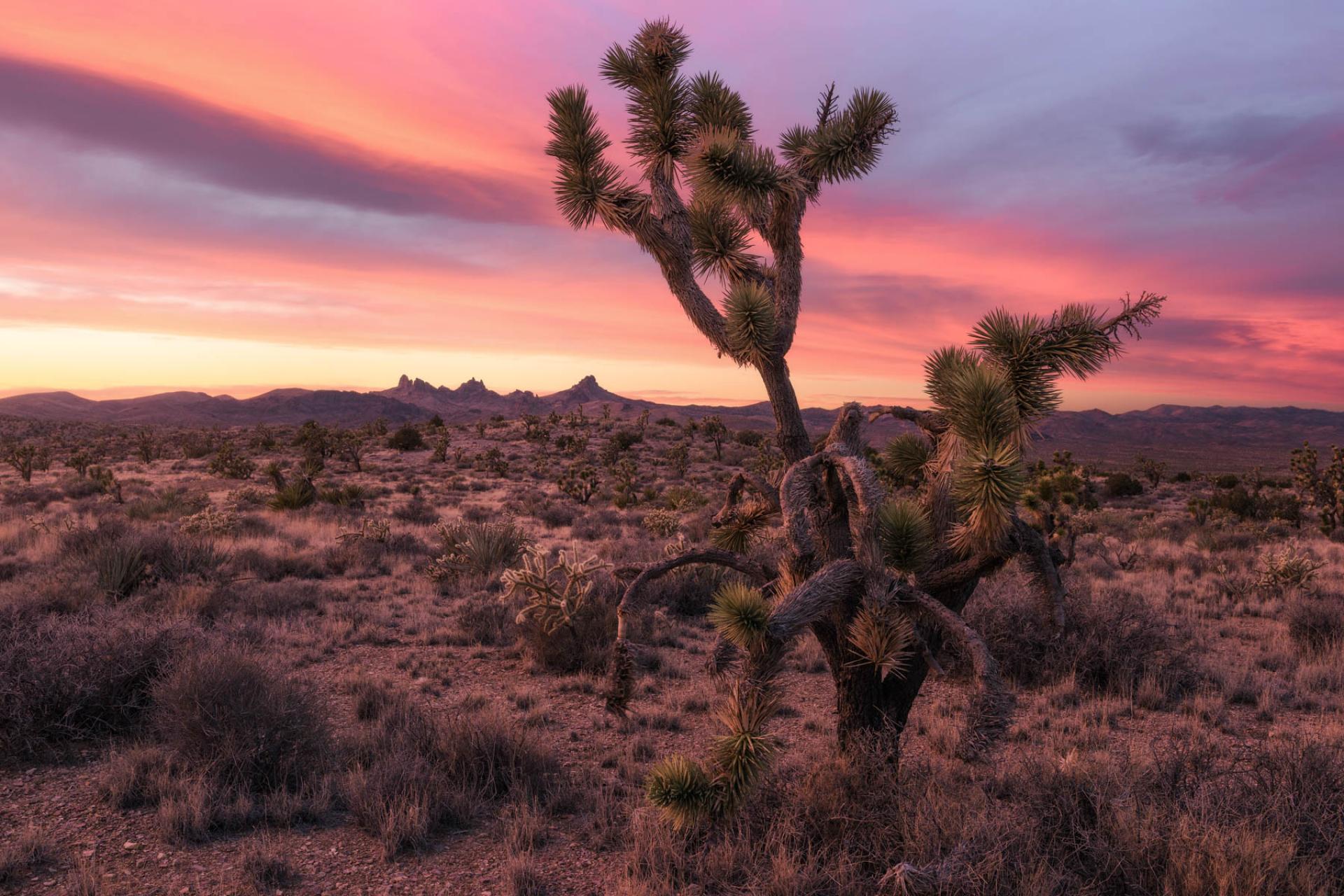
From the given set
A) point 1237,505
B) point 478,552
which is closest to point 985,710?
point 478,552

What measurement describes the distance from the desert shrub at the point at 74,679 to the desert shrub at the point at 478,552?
6207 mm

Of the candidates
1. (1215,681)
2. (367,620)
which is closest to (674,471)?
(367,620)

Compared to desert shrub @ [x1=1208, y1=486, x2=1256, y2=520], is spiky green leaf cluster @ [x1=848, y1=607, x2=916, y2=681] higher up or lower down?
higher up

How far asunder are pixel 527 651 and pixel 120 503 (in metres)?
19.8

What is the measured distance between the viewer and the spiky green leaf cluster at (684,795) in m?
4.40

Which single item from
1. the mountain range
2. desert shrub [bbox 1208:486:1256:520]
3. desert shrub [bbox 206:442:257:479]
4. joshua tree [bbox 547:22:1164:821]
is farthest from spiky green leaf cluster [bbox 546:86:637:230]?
the mountain range

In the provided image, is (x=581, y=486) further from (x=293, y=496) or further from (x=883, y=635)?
(x=883, y=635)

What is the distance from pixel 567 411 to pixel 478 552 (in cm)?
12855

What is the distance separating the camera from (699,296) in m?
6.07

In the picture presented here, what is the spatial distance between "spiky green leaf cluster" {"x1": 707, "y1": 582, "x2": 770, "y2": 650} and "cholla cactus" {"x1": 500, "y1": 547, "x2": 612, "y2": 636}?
5174 millimetres

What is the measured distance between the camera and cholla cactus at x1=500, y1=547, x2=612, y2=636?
9.51m

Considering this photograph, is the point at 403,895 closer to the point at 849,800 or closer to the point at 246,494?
the point at 849,800

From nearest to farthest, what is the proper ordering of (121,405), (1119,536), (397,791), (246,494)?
(397,791)
(1119,536)
(246,494)
(121,405)

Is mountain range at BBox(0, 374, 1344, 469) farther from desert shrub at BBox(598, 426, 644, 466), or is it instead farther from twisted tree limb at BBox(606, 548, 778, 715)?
twisted tree limb at BBox(606, 548, 778, 715)
